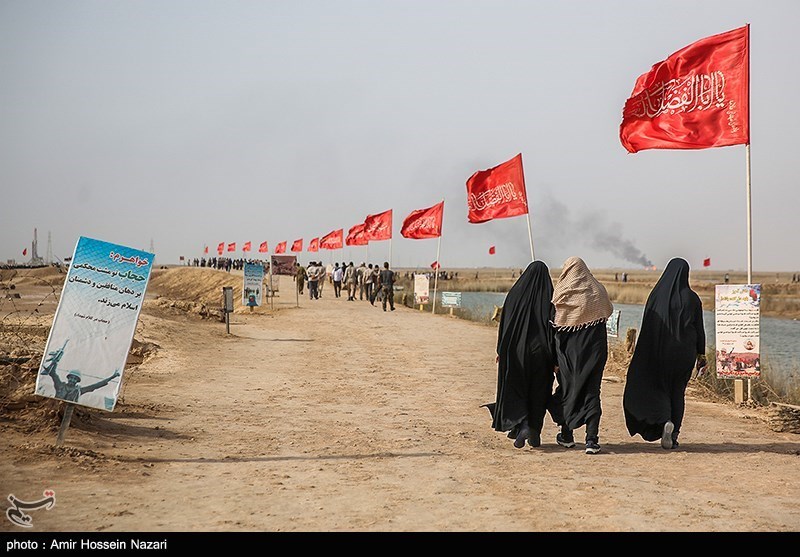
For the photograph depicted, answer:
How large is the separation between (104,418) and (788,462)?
6367 millimetres

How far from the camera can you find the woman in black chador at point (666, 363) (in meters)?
7.79

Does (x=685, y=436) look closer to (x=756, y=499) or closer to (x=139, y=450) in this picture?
(x=756, y=499)

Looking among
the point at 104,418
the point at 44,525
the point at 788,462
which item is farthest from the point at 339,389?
the point at 44,525

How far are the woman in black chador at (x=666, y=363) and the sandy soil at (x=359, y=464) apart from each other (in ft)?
0.94

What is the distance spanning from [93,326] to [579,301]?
417cm

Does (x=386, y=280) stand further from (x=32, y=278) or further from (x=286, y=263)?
(x=32, y=278)

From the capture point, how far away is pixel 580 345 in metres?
7.57

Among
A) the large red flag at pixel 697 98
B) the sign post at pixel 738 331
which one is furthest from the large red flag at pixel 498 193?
the sign post at pixel 738 331

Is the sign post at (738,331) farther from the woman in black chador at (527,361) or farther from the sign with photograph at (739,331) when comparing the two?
the woman in black chador at (527,361)

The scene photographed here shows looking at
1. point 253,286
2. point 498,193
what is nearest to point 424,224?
point 253,286

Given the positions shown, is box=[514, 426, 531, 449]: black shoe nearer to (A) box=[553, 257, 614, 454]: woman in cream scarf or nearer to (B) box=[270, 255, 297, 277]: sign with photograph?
(A) box=[553, 257, 614, 454]: woman in cream scarf

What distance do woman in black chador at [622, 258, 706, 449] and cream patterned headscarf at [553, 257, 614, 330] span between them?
1.91 feet

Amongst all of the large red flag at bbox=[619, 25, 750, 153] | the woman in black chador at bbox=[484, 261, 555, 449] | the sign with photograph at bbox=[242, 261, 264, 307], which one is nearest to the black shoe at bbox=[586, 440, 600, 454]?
the woman in black chador at bbox=[484, 261, 555, 449]

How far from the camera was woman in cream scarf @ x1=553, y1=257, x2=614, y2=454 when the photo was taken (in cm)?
750
